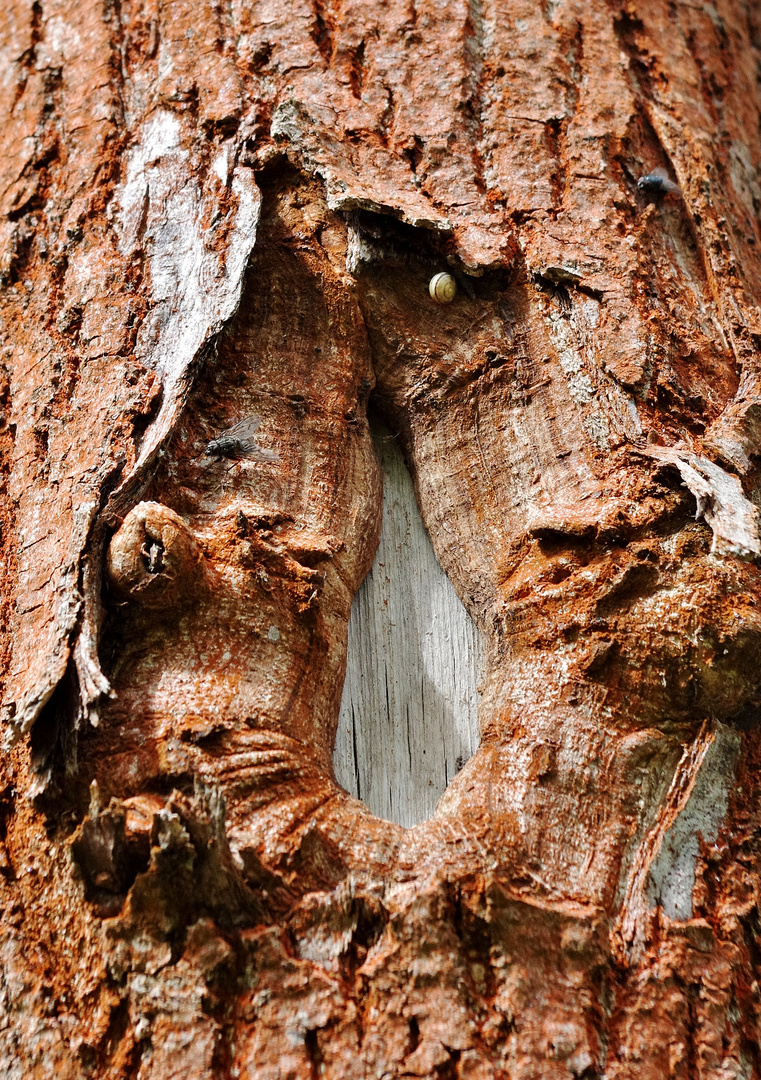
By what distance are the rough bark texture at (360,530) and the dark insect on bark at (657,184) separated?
0.09 feet

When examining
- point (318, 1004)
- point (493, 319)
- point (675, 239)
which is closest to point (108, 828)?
point (318, 1004)

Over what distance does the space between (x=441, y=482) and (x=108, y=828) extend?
93cm

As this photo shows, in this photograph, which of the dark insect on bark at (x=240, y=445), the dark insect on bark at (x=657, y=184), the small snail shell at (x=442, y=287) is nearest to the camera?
the dark insect on bark at (x=240, y=445)

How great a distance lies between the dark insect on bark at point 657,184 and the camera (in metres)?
2.05

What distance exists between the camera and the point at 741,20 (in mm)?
2828

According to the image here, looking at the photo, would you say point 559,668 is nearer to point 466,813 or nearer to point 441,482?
point 466,813

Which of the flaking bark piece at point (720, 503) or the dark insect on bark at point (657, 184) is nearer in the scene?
the flaking bark piece at point (720, 503)

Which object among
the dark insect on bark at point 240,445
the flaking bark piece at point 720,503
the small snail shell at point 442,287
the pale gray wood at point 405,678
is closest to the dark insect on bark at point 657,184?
the small snail shell at point 442,287

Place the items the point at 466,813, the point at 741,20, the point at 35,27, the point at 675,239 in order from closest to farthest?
1. the point at 466,813
2. the point at 675,239
3. the point at 35,27
4. the point at 741,20

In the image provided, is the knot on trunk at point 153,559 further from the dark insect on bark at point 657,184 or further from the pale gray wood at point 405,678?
the dark insect on bark at point 657,184

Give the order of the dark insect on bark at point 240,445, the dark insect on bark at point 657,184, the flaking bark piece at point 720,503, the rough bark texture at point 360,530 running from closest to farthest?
the rough bark texture at point 360,530, the flaking bark piece at point 720,503, the dark insect on bark at point 240,445, the dark insect on bark at point 657,184

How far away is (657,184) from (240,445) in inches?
45.1

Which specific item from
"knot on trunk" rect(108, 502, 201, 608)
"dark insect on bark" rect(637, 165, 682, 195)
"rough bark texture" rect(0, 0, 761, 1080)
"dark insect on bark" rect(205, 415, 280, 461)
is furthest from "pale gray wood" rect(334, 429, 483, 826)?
"dark insect on bark" rect(637, 165, 682, 195)

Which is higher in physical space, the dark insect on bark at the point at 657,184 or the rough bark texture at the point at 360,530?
the dark insect on bark at the point at 657,184
